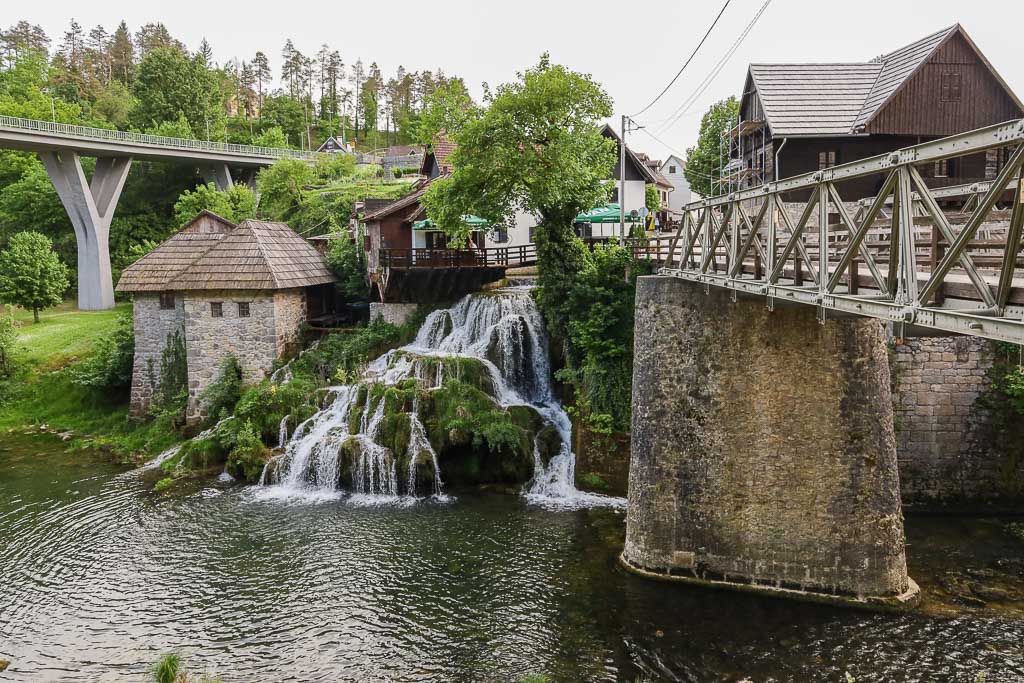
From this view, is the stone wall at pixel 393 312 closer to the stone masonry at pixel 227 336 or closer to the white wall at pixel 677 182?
the stone masonry at pixel 227 336

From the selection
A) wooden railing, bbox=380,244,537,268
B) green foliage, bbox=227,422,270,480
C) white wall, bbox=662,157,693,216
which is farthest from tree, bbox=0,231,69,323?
white wall, bbox=662,157,693,216

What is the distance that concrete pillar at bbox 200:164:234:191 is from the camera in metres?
49.0

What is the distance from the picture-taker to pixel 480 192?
21.0 metres

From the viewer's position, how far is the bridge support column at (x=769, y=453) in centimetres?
1219

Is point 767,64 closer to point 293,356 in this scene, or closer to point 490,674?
point 293,356

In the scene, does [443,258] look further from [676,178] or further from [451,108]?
[676,178]

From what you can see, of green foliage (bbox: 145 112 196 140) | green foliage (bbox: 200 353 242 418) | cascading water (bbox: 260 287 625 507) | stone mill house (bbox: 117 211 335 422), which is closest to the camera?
cascading water (bbox: 260 287 625 507)

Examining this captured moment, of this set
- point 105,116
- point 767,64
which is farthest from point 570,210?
point 105,116

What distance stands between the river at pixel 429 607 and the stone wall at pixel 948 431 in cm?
108

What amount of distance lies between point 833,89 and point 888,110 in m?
2.28

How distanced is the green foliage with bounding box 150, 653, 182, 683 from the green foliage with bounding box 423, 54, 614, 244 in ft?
44.3

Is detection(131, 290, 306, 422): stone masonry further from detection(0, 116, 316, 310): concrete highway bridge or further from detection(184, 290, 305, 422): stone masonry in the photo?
detection(0, 116, 316, 310): concrete highway bridge

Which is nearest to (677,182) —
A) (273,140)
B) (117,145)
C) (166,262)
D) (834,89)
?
(273,140)

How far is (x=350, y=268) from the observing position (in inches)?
1069
